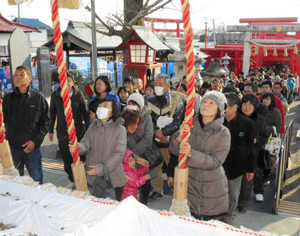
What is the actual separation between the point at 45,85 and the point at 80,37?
235 cm

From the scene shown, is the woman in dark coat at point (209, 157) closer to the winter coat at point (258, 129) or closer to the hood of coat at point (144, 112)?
the hood of coat at point (144, 112)

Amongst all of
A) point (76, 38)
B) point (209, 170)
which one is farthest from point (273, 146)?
point (76, 38)

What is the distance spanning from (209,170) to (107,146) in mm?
904

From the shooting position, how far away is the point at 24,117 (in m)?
3.49

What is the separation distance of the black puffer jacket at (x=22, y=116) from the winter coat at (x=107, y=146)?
3.62 feet

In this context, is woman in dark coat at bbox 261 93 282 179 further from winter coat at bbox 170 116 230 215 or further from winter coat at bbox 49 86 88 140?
winter coat at bbox 49 86 88 140

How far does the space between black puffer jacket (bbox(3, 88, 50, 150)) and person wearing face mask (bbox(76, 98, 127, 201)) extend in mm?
1094

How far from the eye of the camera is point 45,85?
315 inches

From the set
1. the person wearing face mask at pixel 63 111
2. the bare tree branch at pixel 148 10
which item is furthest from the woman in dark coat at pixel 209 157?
the bare tree branch at pixel 148 10

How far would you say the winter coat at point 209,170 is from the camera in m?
2.39

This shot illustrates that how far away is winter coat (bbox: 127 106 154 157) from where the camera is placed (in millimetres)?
3533

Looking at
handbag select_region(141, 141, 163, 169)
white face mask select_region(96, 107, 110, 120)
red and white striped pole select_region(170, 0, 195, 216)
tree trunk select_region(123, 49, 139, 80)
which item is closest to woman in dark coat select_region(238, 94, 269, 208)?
handbag select_region(141, 141, 163, 169)

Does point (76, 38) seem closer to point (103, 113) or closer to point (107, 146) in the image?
point (103, 113)

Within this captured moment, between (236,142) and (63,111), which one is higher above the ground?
(63,111)
